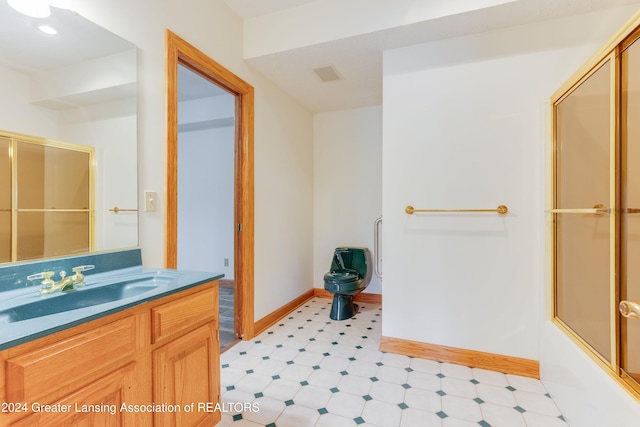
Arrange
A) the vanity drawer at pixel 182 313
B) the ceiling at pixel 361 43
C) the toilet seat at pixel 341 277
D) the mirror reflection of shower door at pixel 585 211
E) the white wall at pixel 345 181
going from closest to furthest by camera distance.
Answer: the vanity drawer at pixel 182 313, the mirror reflection of shower door at pixel 585 211, the ceiling at pixel 361 43, the toilet seat at pixel 341 277, the white wall at pixel 345 181

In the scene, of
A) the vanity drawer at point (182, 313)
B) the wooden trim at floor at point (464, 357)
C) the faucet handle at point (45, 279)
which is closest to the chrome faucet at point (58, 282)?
the faucet handle at point (45, 279)

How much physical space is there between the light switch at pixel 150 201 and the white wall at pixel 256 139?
3 centimetres

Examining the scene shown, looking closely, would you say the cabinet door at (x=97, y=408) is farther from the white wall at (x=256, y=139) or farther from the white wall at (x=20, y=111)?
the white wall at (x=20, y=111)

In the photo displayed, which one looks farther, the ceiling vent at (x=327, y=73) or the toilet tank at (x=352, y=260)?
the toilet tank at (x=352, y=260)

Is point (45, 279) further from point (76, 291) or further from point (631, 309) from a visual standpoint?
point (631, 309)

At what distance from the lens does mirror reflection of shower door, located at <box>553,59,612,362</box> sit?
4.57 ft

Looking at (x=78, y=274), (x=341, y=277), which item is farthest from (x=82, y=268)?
(x=341, y=277)

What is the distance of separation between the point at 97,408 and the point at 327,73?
2.67 m

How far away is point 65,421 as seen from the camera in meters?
0.83

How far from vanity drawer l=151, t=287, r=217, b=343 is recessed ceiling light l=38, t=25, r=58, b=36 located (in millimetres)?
1279

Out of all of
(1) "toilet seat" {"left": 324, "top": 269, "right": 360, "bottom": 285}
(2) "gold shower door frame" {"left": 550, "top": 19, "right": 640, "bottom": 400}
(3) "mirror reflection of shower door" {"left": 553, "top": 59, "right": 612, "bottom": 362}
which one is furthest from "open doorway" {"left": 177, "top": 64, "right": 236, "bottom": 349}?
(2) "gold shower door frame" {"left": 550, "top": 19, "right": 640, "bottom": 400}

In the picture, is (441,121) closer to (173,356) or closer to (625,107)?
(625,107)

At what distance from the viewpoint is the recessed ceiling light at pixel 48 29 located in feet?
4.18

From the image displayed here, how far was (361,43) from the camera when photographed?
2.20 m
